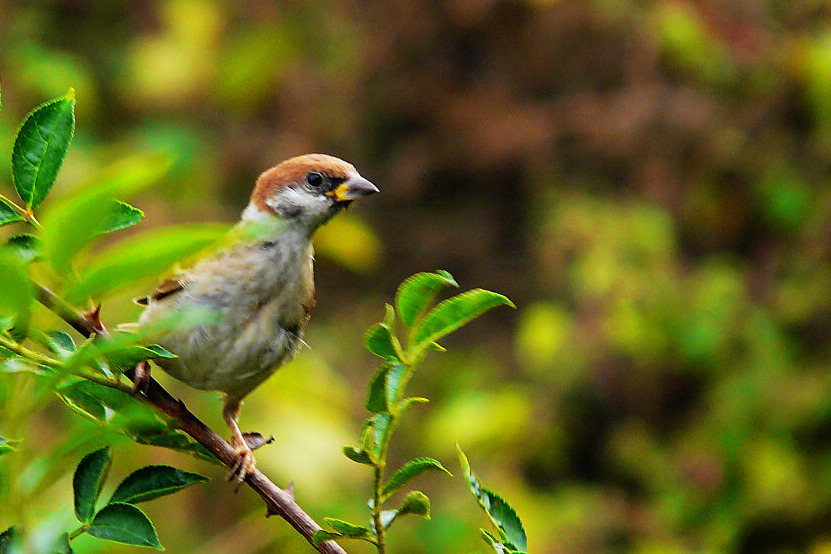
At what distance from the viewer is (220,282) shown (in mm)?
1995

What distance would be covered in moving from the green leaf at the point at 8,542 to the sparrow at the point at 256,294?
960mm

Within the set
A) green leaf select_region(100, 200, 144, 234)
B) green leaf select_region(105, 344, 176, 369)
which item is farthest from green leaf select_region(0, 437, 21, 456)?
green leaf select_region(100, 200, 144, 234)

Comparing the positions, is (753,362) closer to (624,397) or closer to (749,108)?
(624,397)

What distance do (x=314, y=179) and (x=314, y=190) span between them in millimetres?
25

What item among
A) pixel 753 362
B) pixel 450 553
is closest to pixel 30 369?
pixel 450 553

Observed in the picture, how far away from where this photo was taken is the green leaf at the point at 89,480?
0.94 meters

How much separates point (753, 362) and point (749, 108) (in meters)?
1.58

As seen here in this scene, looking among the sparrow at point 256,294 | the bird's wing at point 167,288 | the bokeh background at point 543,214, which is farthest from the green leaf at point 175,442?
the bokeh background at point 543,214

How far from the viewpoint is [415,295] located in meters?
0.90

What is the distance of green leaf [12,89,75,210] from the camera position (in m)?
0.88

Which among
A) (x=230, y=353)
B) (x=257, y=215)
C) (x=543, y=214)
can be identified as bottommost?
(x=543, y=214)

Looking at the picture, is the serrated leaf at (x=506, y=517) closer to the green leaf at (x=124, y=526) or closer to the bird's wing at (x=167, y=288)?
the green leaf at (x=124, y=526)

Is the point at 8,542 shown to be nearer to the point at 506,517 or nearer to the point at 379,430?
the point at 379,430

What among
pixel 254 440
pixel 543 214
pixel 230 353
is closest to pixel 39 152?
pixel 254 440
